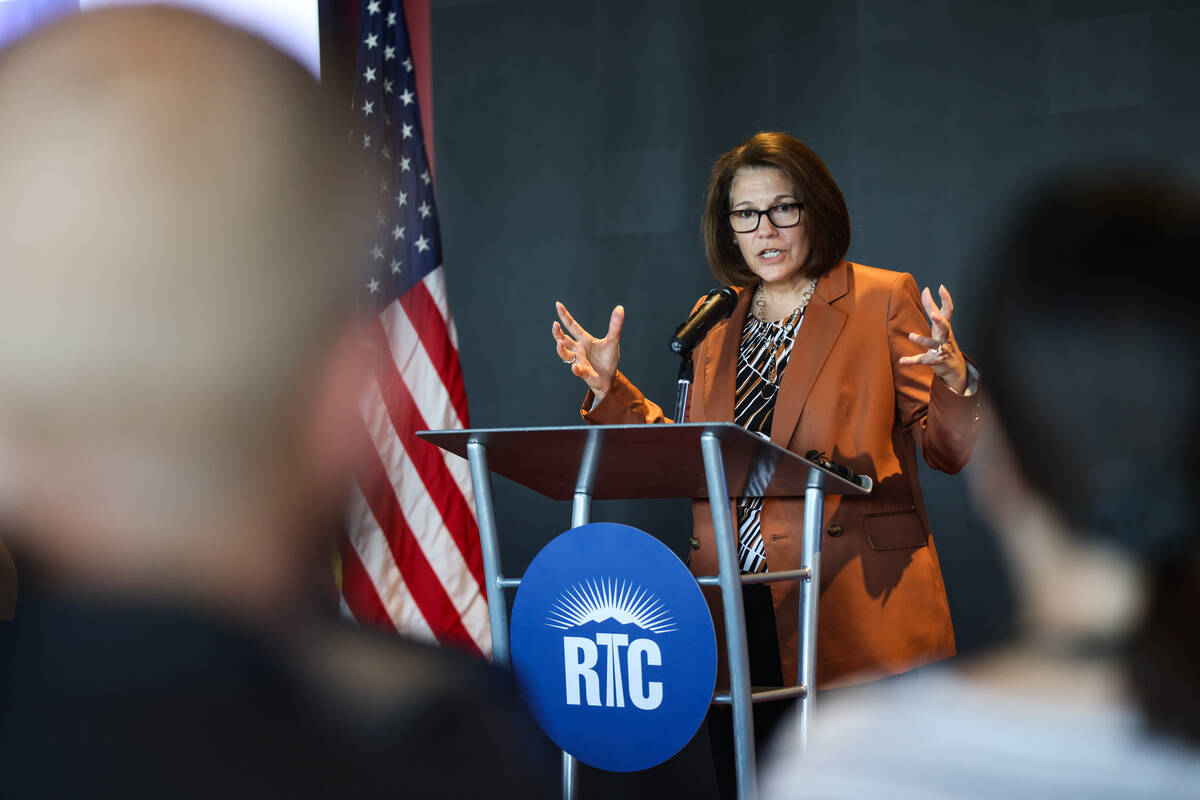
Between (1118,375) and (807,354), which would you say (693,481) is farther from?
(1118,375)

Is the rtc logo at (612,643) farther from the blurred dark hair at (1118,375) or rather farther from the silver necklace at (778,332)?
the blurred dark hair at (1118,375)

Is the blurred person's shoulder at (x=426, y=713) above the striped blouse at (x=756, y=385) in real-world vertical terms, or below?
below

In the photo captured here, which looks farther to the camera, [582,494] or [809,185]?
→ [809,185]

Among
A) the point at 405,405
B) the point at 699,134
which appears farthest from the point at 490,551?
the point at 699,134

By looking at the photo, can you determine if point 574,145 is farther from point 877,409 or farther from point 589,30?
point 877,409

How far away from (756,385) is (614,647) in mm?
682

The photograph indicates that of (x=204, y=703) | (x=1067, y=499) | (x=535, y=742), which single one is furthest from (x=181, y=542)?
(x=1067, y=499)

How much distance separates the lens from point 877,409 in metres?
1.83

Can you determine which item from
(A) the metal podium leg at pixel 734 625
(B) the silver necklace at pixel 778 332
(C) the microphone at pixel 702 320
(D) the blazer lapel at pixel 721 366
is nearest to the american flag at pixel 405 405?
(D) the blazer lapel at pixel 721 366

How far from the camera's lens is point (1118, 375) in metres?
0.48

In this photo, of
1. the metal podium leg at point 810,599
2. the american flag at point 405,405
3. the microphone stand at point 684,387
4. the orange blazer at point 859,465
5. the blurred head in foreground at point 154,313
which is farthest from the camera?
the american flag at point 405,405

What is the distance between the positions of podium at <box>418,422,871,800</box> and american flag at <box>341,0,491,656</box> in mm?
1349

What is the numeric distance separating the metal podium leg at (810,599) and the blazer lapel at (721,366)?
0.31 m

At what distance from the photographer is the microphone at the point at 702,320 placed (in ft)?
5.02
